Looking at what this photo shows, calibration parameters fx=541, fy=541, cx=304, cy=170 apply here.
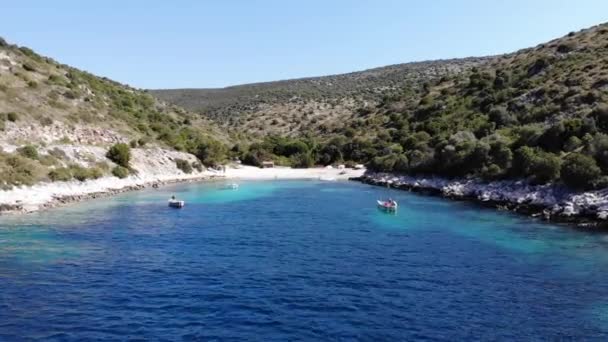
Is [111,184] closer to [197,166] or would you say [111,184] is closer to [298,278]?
[197,166]

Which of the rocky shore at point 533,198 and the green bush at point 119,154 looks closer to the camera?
the rocky shore at point 533,198

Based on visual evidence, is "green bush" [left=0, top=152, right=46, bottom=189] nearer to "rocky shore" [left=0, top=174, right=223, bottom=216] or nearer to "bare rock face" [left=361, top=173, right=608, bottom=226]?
"rocky shore" [left=0, top=174, right=223, bottom=216]

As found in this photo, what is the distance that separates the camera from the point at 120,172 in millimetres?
71688

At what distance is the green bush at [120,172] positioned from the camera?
71.1 m

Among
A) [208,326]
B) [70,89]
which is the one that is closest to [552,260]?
[208,326]

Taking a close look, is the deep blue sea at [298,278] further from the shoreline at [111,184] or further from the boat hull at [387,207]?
the shoreline at [111,184]

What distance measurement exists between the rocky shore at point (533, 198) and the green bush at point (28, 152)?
46503 millimetres

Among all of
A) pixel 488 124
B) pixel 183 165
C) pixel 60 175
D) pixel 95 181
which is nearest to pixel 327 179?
pixel 183 165

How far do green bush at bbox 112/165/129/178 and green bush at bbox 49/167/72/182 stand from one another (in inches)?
374

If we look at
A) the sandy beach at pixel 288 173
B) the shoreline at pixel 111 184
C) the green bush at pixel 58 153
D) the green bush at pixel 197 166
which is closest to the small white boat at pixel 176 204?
the shoreline at pixel 111 184

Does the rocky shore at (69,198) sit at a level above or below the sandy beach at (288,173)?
below

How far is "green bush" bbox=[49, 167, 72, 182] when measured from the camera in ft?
191

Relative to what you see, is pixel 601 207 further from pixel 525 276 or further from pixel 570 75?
pixel 570 75

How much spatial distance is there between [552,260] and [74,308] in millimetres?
24743
